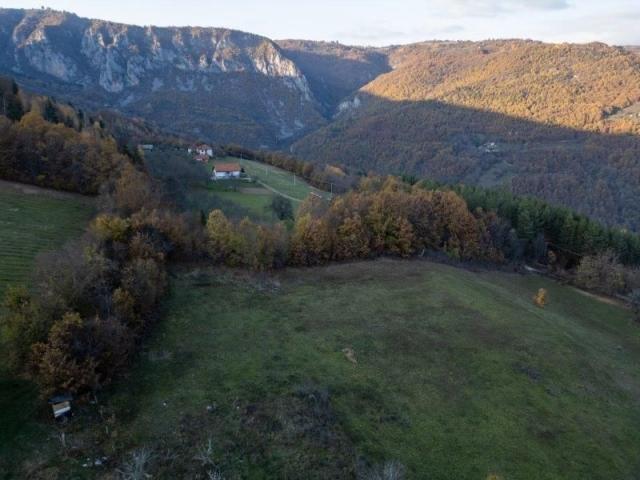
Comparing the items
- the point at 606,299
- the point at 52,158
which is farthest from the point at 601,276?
the point at 52,158

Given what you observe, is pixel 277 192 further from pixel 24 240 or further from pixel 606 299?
pixel 606 299

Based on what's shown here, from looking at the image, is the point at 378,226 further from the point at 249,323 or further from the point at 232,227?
the point at 249,323

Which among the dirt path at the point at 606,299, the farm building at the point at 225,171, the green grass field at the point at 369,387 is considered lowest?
the dirt path at the point at 606,299

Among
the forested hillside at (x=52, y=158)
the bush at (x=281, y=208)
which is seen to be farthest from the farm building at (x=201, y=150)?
the forested hillside at (x=52, y=158)

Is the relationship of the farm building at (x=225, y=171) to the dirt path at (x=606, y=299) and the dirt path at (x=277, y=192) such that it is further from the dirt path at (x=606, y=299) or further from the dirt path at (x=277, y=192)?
the dirt path at (x=606, y=299)

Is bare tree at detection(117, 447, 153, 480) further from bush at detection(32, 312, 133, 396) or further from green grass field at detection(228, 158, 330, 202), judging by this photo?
green grass field at detection(228, 158, 330, 202)

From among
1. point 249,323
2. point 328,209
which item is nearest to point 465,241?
point 328,209
